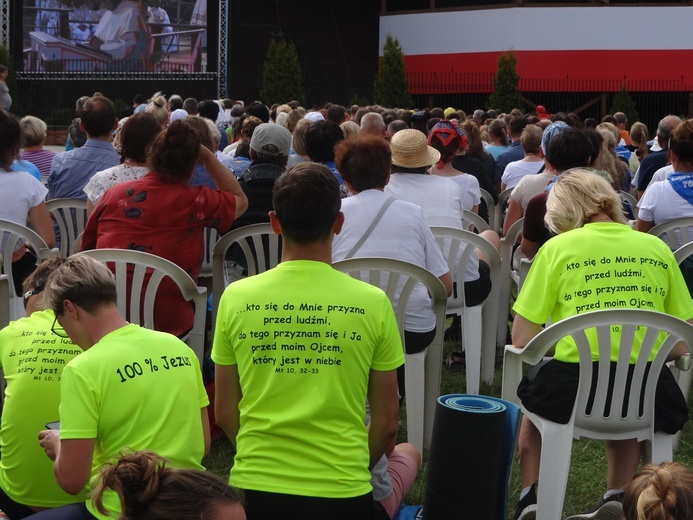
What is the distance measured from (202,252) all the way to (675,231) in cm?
264

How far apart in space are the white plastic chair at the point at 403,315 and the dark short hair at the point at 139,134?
1.66 metres

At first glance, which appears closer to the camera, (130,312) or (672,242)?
(130,312)

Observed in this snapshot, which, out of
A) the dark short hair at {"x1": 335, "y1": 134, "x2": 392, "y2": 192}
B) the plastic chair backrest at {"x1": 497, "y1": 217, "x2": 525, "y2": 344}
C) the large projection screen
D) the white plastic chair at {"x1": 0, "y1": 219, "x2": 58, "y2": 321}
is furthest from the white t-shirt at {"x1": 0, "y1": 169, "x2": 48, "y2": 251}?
the large projection screen

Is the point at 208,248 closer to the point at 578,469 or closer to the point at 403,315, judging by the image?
the point at 403,315

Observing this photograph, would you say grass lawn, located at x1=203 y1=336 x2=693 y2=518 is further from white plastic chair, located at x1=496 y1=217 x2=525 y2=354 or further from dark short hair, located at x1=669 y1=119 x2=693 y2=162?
dark short hair, located at x1=669 y1=119 x2=693 y2=162

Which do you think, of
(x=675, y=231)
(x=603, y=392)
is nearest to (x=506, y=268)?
(x=675, y=231)

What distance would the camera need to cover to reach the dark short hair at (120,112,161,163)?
559cm

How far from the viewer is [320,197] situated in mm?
3182

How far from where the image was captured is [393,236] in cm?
470

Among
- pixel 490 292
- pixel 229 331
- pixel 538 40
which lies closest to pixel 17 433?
pixel 229 331

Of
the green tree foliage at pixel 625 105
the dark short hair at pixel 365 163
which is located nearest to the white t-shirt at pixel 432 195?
the dark short hair at pixel 365 163

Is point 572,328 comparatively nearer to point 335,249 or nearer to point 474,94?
point 335,249

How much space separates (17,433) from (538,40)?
1002 inches

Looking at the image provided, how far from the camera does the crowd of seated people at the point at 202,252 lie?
2.95 meters
